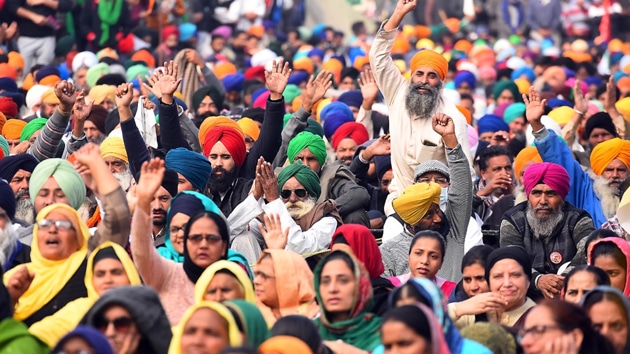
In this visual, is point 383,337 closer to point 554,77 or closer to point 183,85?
point 183,85

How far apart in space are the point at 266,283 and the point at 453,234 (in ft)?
6.74

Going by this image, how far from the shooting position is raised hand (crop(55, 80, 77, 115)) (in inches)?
351

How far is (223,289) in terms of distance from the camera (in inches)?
240

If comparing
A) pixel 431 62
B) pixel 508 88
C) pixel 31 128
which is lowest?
pixel 31 128

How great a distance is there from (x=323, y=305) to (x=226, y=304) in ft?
2.07

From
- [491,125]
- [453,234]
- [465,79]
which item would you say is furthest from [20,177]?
[465,79]

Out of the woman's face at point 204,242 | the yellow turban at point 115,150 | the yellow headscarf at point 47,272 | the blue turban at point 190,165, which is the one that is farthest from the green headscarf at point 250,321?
the yellow turban at point 115,150

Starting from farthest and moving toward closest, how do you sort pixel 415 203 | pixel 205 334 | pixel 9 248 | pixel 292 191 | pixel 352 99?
pixel 352 99
pixel 292 191
pixel 415 203
pixel 9 248
pixel 205 334

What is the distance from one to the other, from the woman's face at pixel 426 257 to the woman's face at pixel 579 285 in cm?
81

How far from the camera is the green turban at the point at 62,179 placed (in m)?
7.41

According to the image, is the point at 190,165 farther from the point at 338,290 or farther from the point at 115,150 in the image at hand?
the point at 338,290

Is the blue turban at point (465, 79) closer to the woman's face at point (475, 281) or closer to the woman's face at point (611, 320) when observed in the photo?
the woman's face at point (475, 281)

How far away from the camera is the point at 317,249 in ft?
25.9

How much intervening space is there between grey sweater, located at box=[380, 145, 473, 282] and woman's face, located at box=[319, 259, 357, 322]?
179cm
